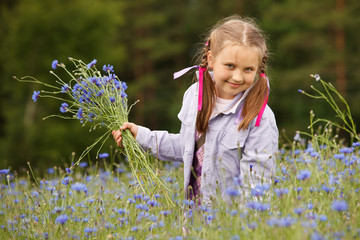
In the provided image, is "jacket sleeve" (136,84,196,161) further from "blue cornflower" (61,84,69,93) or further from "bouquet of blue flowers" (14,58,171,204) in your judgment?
"blue cornflower" (61,84,69,93)

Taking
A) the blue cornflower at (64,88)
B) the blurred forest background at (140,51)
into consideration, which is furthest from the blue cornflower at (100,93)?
the blurred forest background at (140,51)

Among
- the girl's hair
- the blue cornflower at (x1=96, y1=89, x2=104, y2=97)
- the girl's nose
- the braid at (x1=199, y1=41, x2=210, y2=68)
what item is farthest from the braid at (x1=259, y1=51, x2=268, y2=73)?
the blue cornflower at (x1=96, y1=89, x2=104, y2=97)

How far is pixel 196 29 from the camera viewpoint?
70.2 feet

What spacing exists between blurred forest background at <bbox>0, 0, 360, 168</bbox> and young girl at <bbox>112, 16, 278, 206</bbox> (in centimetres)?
A: 854

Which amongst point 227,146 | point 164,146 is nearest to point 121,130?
point 164,146

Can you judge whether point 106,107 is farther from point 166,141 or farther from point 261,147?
point 261,147

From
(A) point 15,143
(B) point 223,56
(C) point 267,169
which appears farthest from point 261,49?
(A) point 15,143

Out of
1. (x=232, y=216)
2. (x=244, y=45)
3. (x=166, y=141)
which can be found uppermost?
(x=244, y=45)

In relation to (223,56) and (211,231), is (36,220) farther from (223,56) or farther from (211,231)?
(223,56)

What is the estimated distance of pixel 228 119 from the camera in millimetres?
3039

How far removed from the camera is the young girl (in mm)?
2883

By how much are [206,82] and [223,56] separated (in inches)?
11.9

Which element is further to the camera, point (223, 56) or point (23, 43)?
point (23, 43)

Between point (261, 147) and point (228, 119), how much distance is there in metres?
0.30
